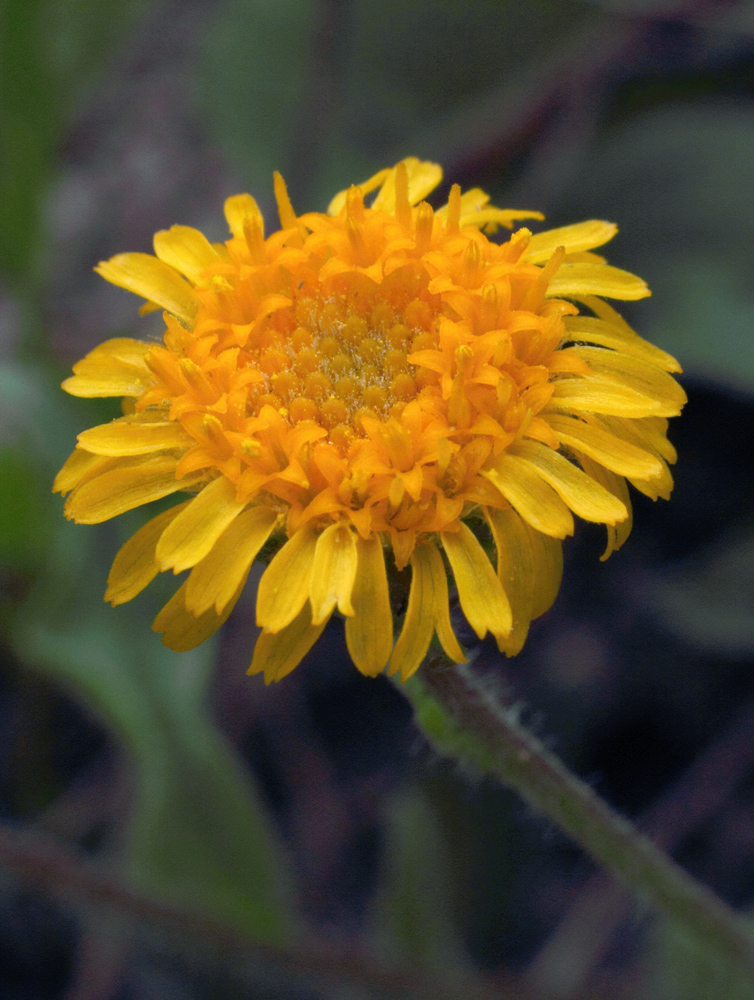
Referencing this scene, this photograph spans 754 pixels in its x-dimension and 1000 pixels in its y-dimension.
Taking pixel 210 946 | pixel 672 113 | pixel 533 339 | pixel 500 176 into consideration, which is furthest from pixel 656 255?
pixel 210 946

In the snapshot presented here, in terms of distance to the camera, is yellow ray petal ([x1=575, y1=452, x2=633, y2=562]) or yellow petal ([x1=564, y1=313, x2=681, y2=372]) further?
yellow petal ([x1=564, y1=313, x2=681, y2=372])

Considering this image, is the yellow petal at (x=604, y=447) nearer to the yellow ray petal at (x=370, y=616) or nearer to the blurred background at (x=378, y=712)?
the yellow ray petal at (x=370, y=616)

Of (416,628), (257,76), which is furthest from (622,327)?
(257,76)

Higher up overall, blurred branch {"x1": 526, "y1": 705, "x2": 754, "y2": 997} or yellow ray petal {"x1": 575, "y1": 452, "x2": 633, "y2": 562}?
yellow ray petal {"x1": 575, "y1": 452, "x2": 633, "y2": 562}

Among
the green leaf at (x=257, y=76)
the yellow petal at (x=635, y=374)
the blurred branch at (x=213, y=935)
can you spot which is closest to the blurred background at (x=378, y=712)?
the blurred branch at (x=213, y=935)

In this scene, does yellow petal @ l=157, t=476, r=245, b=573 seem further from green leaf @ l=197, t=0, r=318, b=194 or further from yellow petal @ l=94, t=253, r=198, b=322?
green leaf @ l=197, t=0, r=318, b=194

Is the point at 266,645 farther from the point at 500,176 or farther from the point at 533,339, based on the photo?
the point at 500,176

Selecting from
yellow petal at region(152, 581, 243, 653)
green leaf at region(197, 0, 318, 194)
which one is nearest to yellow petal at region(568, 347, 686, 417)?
yellow petal at region(152, 581, 243, 653)

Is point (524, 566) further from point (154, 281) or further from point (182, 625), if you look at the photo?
point (154, 281)

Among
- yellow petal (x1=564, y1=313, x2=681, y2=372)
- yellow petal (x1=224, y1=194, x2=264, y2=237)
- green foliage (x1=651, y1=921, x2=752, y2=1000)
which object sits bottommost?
green foliage (x1=651, y1=921, x2=752, y2=1000)
